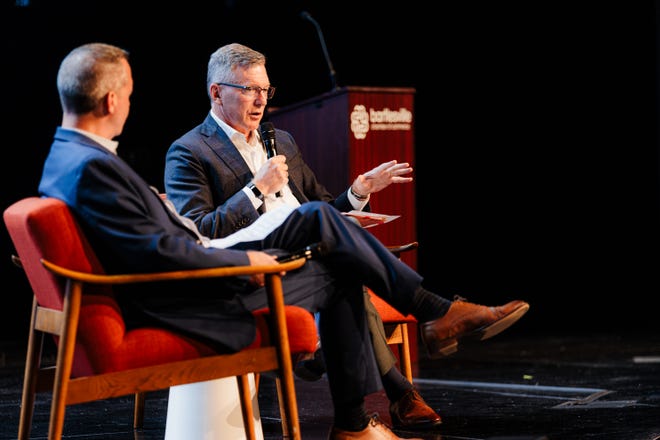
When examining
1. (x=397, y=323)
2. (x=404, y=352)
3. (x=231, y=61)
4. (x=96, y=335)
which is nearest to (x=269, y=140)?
(x=231, y=61)

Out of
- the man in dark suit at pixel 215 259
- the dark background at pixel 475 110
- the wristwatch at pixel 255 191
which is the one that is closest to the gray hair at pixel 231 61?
the wristwatch at pixel 255 191

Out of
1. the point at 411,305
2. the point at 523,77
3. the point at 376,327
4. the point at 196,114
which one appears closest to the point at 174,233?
the point at 411,305

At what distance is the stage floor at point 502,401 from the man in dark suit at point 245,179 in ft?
0.71

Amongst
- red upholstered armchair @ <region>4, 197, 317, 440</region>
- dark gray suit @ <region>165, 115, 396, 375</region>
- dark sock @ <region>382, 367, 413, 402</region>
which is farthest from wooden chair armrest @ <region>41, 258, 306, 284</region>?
dark sock @ <region>382, 367, 413, 402</region>

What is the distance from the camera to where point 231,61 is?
3266 millimetres

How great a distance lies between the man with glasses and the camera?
2.95 m

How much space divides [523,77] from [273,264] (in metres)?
5.64

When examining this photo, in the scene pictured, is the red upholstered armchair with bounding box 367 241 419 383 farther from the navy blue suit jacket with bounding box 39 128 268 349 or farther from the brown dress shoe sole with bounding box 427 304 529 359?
the navy blue suit jacket with bounding box 39 128 268 349

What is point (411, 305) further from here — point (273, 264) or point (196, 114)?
point (196, 114)

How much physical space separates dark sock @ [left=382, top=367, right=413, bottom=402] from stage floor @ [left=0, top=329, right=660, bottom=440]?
131 millimetres

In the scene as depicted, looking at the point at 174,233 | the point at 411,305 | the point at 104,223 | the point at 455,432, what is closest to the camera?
the point at 104,223

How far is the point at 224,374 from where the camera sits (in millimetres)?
2225

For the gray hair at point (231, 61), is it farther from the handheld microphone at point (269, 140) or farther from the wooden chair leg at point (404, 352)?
the wooden chair leg at point (404, 352)

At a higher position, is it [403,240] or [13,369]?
[403,240]
